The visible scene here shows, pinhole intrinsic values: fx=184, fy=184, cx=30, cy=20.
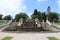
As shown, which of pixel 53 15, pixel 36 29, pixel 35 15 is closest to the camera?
pixel 36 29

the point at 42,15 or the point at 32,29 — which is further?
the point at 42,15

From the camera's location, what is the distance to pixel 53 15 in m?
126

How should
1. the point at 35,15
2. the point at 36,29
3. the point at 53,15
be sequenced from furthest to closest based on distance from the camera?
the point at 53,15 < the point at 35,15 < the point at 36,29

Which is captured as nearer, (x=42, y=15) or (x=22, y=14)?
(x=42, y=15)

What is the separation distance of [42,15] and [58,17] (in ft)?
A: 81.8

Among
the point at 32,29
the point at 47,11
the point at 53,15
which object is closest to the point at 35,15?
the point at 47,11

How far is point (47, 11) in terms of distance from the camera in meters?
113

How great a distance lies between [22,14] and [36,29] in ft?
328

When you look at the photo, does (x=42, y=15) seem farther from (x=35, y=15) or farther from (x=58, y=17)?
(x=58, y=17)

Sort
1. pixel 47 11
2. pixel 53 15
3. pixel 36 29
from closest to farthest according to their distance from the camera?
1. pixel 36 29
2. pixel 47 11
3. pixel 53 15

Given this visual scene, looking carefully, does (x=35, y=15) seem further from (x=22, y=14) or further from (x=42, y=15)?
(x=22, y=14)

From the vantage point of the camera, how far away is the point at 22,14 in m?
129

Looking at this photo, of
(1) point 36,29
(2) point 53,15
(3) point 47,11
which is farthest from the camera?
(2) point 53,15

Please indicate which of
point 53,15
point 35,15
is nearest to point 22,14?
point 53,15
